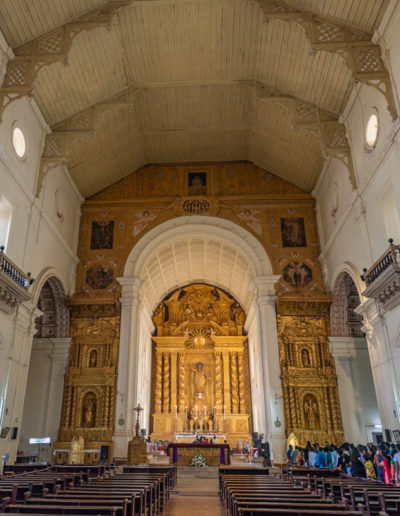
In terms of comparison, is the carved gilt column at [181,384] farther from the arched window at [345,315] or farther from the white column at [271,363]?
the arched window at [345,315]

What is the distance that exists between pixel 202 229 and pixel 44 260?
7489 millimetres

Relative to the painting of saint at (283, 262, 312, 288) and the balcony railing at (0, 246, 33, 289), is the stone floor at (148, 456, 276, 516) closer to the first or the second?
the balcony railing at (0, 246, 33, 289)

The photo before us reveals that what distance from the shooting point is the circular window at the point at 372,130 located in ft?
42.9

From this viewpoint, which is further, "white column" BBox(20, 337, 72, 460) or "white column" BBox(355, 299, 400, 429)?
"white column" BBox(20, 337, 72, 460)

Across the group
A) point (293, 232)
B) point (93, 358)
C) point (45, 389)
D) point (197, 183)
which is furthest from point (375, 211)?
point (45, 389)

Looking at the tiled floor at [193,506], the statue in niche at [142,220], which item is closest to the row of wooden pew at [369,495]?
the tiled floor at [193,506]

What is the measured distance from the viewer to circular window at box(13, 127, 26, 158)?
45.8 feet

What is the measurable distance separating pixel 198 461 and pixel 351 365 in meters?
7.34

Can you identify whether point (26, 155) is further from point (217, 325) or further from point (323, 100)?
point (217, 325)

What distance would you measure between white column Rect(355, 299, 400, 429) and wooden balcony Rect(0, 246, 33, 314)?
10.4m

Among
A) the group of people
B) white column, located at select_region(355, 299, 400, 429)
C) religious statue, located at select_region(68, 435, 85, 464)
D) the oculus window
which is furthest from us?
religious statue, located at select_region(68, 435, 85, 464)

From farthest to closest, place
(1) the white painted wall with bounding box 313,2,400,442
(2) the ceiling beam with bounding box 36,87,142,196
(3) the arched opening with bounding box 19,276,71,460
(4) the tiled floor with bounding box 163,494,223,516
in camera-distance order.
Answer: (3) the arched opening with bounding box 19,276,71,460, (2) the ceiling beam with bounding box 36,87,142,196, (1) the white painted wall with bounding box 313,2,400,442, (4) the tiled floor with bounding box 163,494,223,516

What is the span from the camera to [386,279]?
11047mm

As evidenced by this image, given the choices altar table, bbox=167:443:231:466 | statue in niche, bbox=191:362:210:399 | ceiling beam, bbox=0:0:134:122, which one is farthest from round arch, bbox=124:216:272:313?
ceiling beam, bbox=0:0:134:122
